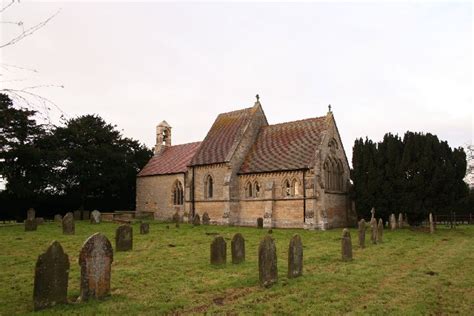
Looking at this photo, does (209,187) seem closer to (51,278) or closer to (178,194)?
(178,194)

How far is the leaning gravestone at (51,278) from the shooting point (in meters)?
7.69

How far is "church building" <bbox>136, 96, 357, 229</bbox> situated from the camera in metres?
29.3

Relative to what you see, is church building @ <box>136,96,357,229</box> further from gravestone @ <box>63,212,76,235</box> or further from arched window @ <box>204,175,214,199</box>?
gravestone @ <box>63,212,76,235</box>

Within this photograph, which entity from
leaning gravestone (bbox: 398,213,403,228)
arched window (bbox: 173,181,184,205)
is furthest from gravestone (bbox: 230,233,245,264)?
arched window (bbox: 173,181,184,205)

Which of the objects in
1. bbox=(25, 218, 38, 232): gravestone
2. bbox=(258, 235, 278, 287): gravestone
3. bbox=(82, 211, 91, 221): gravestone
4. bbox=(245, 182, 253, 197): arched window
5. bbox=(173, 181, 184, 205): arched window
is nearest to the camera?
bbox=(258, 235, 278, 287): gravestone

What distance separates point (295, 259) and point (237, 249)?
2.62 meters

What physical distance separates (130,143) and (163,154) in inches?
163

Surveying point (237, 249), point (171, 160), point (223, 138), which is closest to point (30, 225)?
point (223, 138)

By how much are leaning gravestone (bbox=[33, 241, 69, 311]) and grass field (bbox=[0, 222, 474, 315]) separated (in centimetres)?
26

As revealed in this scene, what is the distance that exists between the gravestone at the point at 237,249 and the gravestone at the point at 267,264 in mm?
2829

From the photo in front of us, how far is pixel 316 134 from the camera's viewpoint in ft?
103

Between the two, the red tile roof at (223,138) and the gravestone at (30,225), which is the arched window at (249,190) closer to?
the red tile roof at (223,138)

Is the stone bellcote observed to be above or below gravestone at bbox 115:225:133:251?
above

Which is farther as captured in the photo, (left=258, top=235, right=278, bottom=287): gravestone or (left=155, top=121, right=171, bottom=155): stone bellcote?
(left=155, top=121, right=171, bottom=155): stone bellcote
